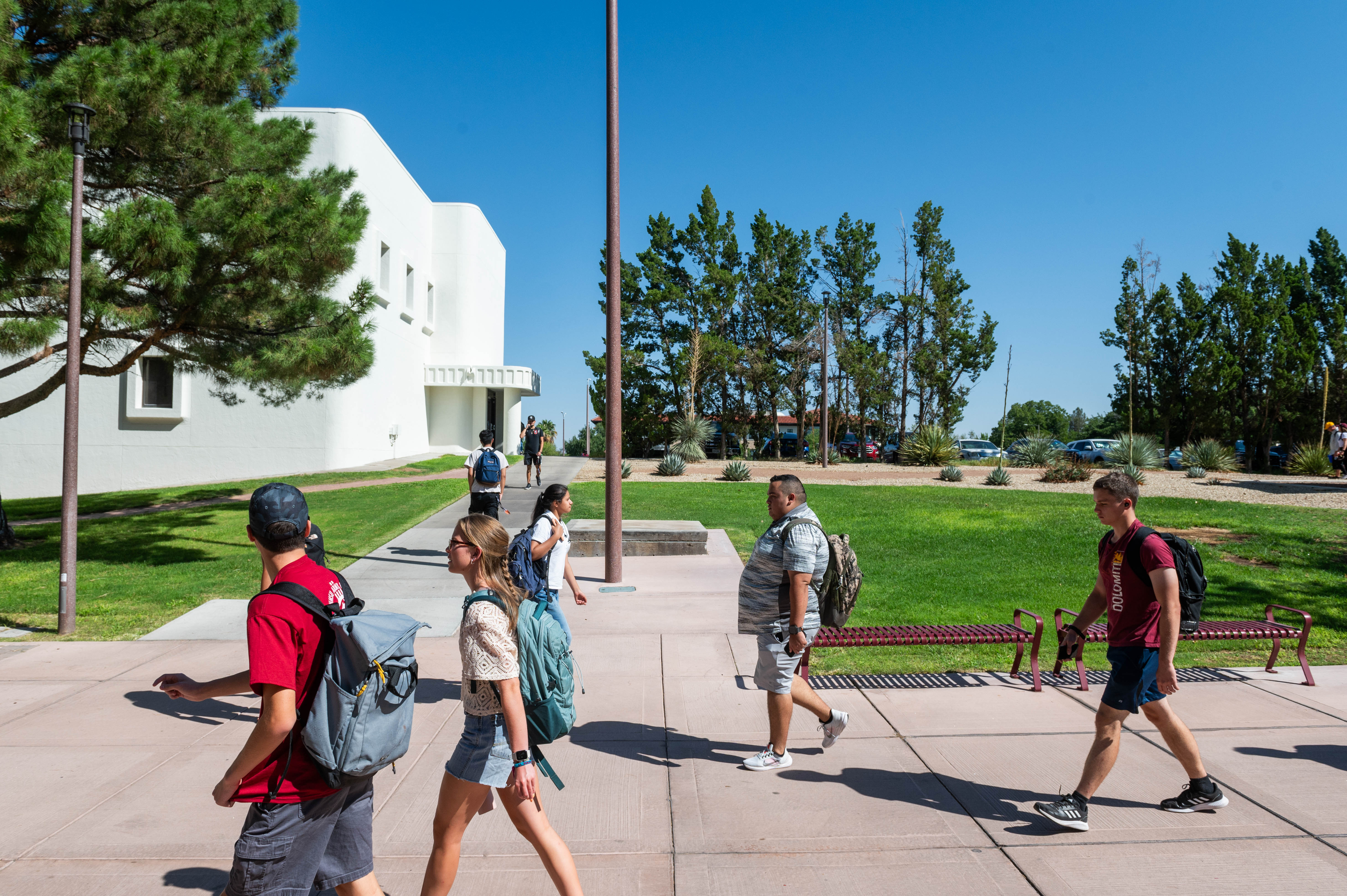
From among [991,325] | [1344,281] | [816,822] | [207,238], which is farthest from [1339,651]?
[1344,281]

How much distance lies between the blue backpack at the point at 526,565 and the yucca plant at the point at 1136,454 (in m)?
26.2

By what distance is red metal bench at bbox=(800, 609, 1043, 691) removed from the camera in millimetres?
6059

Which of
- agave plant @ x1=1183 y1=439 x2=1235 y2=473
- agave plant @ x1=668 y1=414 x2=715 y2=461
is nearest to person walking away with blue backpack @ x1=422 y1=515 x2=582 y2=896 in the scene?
agave plant @ x1=668 y1=414 x2=715 y2=461

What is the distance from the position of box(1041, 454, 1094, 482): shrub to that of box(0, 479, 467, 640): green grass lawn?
16.3 metres

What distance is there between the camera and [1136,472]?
24844 millimetres

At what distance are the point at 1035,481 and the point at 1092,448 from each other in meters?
16.8

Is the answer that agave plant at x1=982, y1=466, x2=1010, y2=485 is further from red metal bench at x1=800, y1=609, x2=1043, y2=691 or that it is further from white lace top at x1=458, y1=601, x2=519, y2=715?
white lace top at x1=458, y1=601, x2=519, y2=715

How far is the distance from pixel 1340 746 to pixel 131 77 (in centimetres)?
1307

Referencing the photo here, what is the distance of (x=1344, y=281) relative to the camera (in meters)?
40.6

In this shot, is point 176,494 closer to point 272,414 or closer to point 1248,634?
point 272,414

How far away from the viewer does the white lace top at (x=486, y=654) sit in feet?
9.53

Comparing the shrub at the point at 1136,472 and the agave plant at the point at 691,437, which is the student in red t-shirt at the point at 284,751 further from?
the agave plant at the point at 691,437

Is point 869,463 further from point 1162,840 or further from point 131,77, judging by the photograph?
point 1162,840

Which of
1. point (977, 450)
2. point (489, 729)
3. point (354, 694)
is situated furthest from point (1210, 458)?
point (354, 694)
